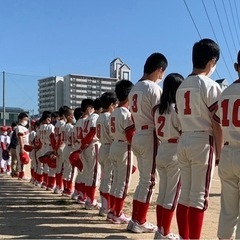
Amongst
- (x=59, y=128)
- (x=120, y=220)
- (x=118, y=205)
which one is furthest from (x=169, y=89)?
(x=59, y=128)

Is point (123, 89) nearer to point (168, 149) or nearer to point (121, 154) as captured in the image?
point (121, 154)

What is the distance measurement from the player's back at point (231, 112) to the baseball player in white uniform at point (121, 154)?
97.4 inches

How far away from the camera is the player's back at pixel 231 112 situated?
390 cm

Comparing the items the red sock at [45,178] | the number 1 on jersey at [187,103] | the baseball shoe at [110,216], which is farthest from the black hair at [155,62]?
the red sock at [45,178]

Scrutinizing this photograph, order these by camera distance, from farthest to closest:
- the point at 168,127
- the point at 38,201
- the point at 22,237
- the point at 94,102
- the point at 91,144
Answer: the point at 38,201 → the point at 94,102 → the point at 91,144 → the point at 22,237 → the point at 168,127

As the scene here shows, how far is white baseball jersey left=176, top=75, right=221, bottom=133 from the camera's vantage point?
4.49 m

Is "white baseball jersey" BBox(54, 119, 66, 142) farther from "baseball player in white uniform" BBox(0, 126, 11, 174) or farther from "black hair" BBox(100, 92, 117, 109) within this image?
"baseball player in white uniform" BBox(0, 126, 11, 174)

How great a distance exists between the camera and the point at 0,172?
18.2m

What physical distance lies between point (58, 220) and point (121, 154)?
1.52 meters

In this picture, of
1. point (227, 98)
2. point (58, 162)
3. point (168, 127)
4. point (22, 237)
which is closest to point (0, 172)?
point (58, 162)

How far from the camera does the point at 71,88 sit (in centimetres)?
2203

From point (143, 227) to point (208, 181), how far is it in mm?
1634

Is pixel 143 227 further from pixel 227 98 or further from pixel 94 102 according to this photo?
pixel 94 102

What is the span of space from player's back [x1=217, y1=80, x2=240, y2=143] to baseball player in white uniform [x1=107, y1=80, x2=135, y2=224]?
247 centimetres
